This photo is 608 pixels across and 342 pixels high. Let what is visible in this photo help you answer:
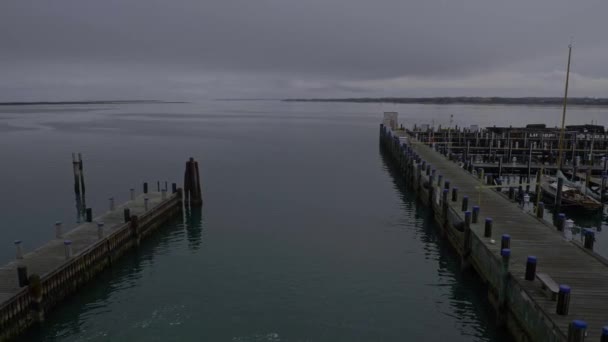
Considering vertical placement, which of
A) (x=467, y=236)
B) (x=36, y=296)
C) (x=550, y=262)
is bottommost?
(x=36, y=296)

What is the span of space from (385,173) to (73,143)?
59.6 metres

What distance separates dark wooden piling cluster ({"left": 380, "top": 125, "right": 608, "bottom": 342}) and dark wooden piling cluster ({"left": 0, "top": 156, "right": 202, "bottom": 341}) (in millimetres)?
17137

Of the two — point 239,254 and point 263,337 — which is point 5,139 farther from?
point 263,337

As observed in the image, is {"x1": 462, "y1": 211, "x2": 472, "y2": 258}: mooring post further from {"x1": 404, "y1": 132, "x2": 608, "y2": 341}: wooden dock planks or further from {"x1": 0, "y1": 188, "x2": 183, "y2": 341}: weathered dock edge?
{"x1": 0, "y1": 188, "x2": 183, "y2": 341}: weathered dock edge

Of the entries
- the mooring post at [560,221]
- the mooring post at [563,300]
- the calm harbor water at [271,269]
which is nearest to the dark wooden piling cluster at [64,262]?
the calm harbor water at [271,269]

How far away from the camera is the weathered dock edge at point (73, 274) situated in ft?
52.0

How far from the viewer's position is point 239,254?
25422mm

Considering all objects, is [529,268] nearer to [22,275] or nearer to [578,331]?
[578,331]

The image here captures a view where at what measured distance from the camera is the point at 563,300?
13.0 m

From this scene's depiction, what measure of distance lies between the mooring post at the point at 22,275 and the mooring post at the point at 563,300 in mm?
18033

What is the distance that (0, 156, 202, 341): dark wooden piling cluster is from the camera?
16312mm

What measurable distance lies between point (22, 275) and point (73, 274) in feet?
10.4

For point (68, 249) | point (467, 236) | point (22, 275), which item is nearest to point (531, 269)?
point (467, 236)

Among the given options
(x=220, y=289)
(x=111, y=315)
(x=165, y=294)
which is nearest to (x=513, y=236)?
(x=220, y=289)
